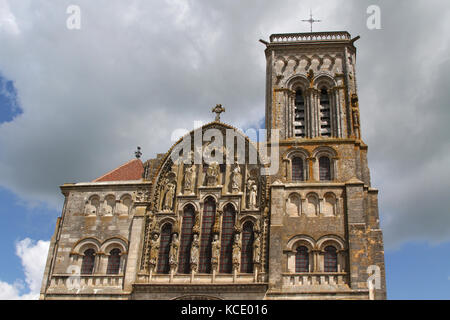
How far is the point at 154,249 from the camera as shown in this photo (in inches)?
1076

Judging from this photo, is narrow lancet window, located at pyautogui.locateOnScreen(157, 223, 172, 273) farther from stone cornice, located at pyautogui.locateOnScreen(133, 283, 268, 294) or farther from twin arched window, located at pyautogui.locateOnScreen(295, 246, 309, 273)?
twin arched window, located at pyautogui.locateOnScreen(295, 246, 309, 273)

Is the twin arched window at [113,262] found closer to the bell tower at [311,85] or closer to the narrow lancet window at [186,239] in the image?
the narrow lancet window at [186,239]

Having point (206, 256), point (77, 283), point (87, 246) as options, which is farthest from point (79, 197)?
point (206, 256)

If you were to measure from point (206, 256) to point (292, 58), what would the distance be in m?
14.8

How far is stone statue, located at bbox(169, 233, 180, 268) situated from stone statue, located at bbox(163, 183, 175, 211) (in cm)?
190

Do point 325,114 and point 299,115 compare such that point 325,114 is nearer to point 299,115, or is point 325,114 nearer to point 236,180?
point 299,115

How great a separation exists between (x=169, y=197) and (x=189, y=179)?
149 centimetres

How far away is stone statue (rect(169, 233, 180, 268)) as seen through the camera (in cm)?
2662

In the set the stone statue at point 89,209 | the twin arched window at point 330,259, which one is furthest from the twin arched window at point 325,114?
the stone statue at point 89,209

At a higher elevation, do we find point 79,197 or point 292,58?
point 292,58

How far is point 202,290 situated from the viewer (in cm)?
2556

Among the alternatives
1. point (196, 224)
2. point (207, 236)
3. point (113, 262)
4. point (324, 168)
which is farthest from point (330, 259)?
point (113, 262)
